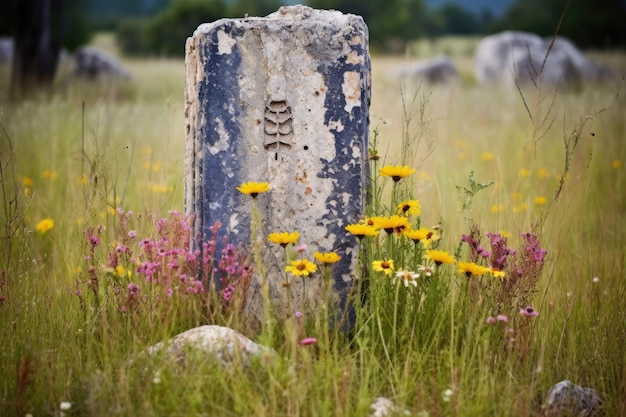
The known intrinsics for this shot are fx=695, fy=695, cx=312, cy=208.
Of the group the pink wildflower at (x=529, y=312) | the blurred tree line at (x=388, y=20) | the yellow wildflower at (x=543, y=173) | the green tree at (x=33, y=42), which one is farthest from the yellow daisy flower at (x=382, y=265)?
the blurred tree line at (x=388, y=20)

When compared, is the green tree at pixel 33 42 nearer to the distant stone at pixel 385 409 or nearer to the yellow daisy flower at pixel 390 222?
the yellow daisy flower at pixel 390 222

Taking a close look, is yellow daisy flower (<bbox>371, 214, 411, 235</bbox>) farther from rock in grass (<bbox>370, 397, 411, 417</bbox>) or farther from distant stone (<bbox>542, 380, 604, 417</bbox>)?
distant stone (<bbox>542, 380, 604, 417</bbox>)

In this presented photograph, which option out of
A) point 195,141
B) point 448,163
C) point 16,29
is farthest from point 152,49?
point 195,141

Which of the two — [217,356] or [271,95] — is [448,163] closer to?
[271,95]

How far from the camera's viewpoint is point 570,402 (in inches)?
102

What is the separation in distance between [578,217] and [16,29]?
37.1 feet

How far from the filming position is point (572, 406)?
2.58 meters

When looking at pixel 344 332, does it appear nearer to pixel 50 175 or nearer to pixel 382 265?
pixel 382 265

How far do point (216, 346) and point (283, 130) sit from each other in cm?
103

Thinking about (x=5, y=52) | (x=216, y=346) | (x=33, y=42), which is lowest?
(x=216, y=346)

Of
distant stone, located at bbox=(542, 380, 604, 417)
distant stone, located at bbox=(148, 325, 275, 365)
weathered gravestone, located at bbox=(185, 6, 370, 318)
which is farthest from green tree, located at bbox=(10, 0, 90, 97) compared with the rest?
distant stone, located at bbox=(542, 380, 604, 417)

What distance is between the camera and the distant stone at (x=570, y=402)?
2551mm

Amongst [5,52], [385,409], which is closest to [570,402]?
[385,409]

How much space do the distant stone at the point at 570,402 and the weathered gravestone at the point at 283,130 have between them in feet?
3.29
